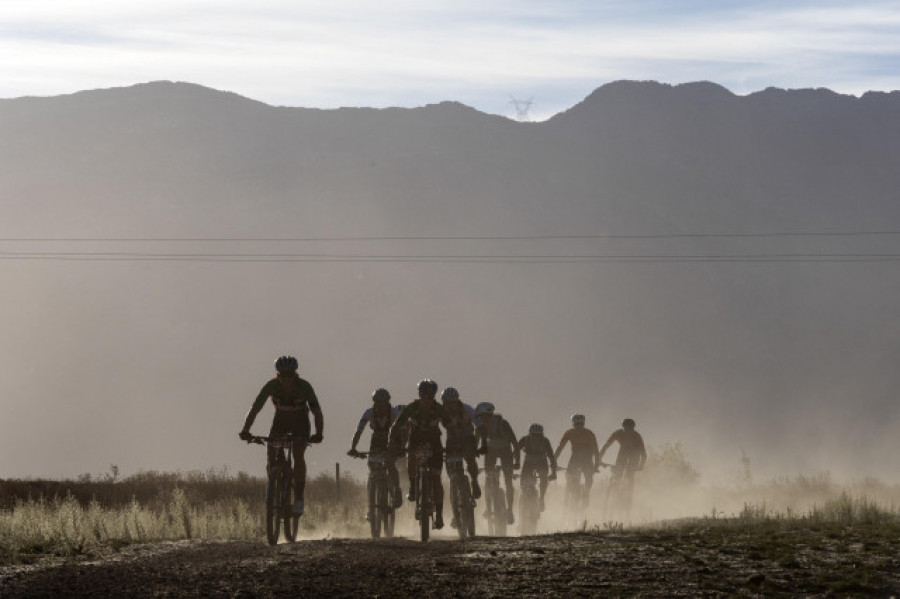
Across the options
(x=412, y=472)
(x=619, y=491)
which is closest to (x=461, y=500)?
(x=412, y=472)

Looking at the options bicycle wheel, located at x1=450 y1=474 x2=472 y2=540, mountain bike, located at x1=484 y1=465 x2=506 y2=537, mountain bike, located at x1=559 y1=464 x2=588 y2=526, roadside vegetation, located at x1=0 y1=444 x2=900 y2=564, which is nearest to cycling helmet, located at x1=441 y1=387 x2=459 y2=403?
bicycle wheel, located at x1=450 y1=474 x2=472 y2=540

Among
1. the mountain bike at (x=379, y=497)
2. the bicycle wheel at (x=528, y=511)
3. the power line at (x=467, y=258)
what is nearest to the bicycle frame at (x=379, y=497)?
the mountain bike at (x=379, y=497)

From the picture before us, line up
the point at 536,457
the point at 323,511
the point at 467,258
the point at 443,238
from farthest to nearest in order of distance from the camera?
the point at 443,238
the point at 467,258
the point at 323,511
the point at 536,457

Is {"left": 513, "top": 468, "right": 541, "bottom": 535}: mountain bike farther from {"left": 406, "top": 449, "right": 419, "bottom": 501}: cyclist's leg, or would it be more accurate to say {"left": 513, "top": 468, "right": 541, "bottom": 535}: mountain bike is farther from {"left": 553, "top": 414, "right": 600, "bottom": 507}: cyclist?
{"left": 406, "top": 449, "right": 419, "bottom": 501}: cyclist's leg

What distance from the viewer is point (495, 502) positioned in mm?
25766

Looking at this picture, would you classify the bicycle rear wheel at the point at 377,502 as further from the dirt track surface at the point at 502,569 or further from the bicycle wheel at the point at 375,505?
the dirt track surface at the point at 502,569

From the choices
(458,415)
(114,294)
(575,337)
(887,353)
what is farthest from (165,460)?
(458,415)

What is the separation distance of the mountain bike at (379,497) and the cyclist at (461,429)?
1105mm

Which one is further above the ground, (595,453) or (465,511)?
(595,453)

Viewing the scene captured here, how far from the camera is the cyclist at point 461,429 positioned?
69.6 feet

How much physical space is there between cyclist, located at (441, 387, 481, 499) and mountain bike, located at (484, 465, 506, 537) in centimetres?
375

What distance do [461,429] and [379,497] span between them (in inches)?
72.1

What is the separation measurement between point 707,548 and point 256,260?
509 feet

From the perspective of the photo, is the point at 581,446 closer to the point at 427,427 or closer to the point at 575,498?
the point at 575,498
